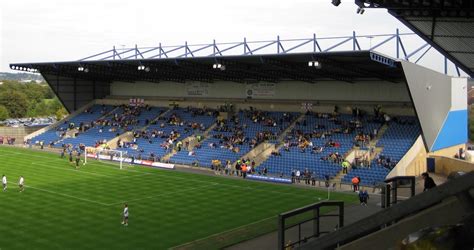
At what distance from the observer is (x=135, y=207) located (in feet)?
101

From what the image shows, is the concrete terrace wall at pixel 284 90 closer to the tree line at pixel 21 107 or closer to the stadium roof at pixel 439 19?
the stadium roof at pixel 439 19

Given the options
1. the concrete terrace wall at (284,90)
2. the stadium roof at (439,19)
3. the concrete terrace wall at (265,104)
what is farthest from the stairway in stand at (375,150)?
the stadium roof at (439,19)

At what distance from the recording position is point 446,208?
725 cm

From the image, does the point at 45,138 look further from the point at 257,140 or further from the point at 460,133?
the point at 460,133

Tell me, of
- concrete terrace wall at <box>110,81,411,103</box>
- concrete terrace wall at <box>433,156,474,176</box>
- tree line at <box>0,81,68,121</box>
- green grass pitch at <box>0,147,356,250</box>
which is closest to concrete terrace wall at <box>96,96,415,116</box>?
concrete terrace wall at <box>110,81,411,103</box>

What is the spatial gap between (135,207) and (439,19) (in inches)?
772

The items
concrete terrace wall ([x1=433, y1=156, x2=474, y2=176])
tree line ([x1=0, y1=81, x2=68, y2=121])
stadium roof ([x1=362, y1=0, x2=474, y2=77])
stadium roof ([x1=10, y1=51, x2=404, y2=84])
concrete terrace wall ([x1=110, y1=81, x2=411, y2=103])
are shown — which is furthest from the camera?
tree line ([x1=0, y1=81, x2=68, y2=121])

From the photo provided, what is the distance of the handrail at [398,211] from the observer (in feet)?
21.6

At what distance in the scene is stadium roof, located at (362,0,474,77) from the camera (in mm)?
20694

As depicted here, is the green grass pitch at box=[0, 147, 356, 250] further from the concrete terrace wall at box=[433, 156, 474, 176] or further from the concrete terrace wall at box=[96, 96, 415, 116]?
the concrete terrace wall at box=[96, 96, 415, 116]

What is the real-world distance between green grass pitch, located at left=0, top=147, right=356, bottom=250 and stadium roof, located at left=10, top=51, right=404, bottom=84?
36.7 ft

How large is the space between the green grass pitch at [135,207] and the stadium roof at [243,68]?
11178 mm

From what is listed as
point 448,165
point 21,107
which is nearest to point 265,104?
point 448,165

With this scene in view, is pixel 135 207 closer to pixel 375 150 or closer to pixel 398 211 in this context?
pixel 375 150
